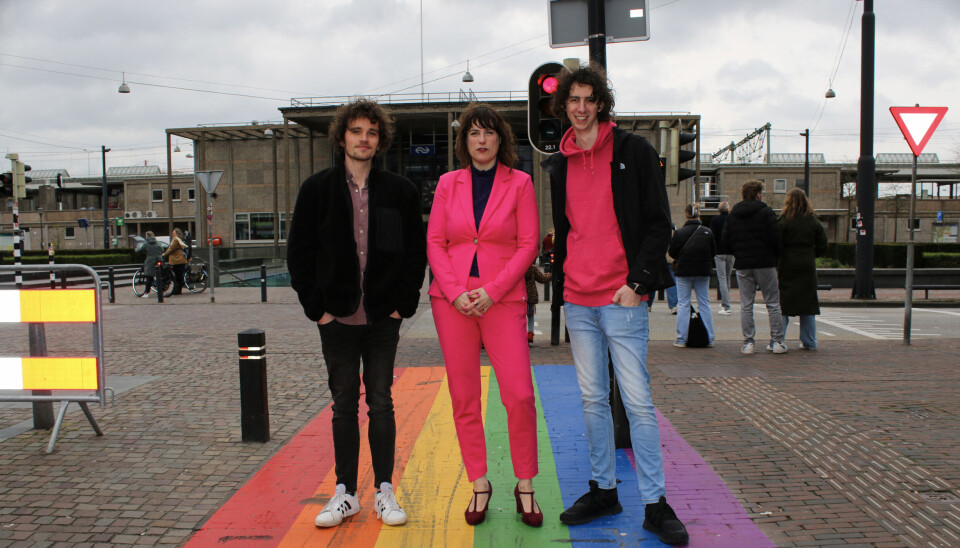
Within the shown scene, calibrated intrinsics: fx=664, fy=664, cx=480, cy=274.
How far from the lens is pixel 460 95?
37.7 metres

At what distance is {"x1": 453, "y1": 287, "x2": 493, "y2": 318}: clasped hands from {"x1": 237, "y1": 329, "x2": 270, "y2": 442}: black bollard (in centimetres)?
195

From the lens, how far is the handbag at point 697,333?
27.5 feet

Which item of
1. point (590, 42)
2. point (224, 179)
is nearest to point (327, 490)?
point (590, 42)

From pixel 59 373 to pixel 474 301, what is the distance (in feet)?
10.9

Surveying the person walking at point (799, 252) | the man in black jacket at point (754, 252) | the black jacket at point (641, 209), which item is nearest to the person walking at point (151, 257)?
the man in black jacket at point (754, 252)

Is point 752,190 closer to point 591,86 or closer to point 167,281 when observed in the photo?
point 591,86

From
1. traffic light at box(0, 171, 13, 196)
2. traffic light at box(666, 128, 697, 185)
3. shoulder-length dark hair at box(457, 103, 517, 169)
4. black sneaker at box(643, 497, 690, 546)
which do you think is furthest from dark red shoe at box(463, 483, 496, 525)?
traffic light at box(0, 171, 13, 196)

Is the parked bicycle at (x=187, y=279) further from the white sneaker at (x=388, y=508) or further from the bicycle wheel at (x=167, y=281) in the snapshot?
the white sneaker at (x=388, y=508)

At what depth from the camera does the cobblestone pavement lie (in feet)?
10.5

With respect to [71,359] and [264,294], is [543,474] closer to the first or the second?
[71,359]

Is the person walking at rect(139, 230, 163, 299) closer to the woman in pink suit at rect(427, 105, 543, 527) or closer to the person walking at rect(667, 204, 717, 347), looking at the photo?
the person walking at rect(667, 204, 717, 347)

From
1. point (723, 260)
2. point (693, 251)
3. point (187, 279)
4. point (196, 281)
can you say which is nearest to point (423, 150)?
point (196, 281)

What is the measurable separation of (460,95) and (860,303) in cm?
2757

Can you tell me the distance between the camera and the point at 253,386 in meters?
4.46
